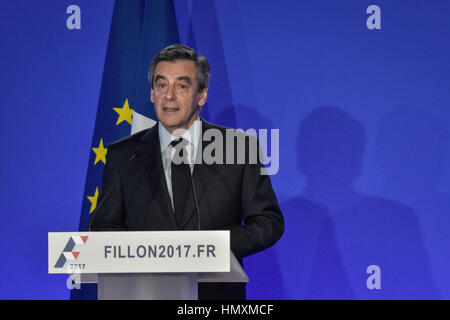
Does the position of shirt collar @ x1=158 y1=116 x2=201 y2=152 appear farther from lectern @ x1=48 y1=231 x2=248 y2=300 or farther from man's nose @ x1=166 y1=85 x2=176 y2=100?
lectern @ x1=48 y1=231 x2=248 y2=300

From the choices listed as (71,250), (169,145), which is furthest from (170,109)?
(71,250)

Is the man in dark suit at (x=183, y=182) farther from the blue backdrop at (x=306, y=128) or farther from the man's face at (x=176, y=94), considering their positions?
the blue backdrop at (x=306, y=128)

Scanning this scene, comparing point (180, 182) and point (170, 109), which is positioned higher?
point (170, 109)

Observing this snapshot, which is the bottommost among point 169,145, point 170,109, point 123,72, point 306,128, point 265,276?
point 265,276

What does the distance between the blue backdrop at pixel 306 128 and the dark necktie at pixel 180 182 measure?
3.26 feet

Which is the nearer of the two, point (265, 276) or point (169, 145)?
point (169, 145)

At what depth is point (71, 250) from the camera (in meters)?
1.59

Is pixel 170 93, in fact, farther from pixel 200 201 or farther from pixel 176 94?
pixel 200 201

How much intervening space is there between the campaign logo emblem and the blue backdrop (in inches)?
70.4

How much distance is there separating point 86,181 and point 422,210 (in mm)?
1902

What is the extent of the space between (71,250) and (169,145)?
0.88 meters

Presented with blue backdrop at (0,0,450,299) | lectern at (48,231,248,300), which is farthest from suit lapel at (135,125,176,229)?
blue backdrop at (0,0,450,299)

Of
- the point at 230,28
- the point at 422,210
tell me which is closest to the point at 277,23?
the point at 230,28

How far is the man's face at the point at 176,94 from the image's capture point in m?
2.47
